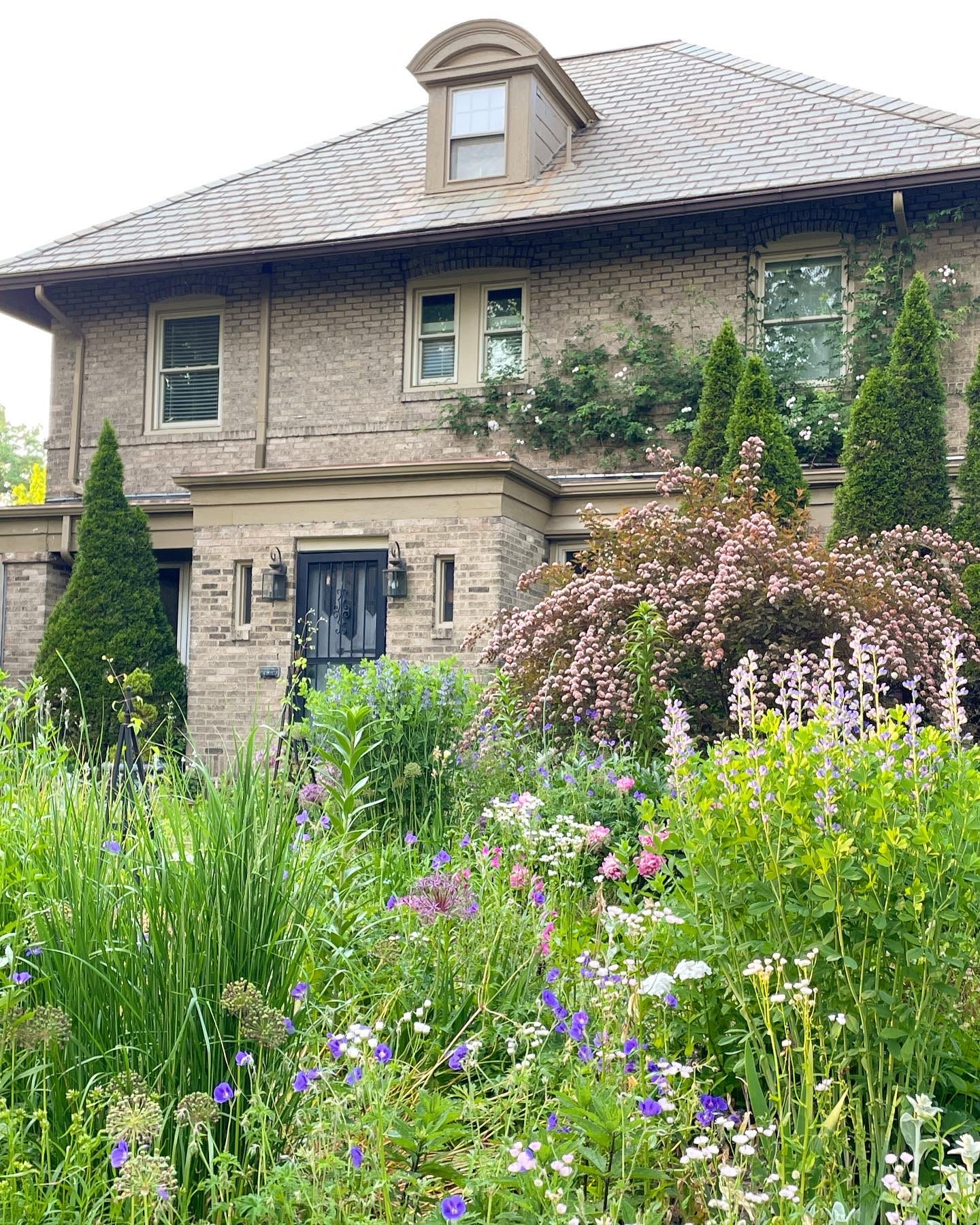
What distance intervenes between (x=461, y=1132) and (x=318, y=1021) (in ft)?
2.37

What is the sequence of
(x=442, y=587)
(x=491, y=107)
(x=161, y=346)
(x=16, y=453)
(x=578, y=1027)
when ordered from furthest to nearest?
(x=16, y=453), (x=161, y=346), (x=491, y=107), (x=442, y=587), (x=578, y=1027)

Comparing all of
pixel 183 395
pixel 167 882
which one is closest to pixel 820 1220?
pixel 167 882

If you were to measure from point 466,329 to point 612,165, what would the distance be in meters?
2.42

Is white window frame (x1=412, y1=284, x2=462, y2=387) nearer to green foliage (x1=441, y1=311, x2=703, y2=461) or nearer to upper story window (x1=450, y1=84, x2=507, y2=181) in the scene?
green foliage (x1=441, y1=311, x2=703, y2=461)

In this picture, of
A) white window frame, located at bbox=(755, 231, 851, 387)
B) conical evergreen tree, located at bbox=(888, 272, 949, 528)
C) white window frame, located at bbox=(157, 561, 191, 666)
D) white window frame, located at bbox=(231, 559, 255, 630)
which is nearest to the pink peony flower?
conical evergreen tree, located at bbox=(888, 272, 949, 528)

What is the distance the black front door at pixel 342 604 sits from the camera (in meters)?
12.8

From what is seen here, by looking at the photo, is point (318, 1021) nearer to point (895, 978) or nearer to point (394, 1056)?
point (394, 1056)

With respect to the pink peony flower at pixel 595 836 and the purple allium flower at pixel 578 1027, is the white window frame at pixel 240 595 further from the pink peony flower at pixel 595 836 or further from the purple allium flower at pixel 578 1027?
the purple allium flower at pixel 578 1027

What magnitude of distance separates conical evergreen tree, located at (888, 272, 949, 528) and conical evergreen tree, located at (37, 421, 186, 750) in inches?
296

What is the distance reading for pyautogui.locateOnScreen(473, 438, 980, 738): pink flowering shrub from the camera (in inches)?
300

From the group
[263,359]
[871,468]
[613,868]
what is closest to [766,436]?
[871,468]

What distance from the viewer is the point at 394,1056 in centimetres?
344

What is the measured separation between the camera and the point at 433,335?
1481 cm

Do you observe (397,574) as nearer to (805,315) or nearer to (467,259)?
(467,259)
